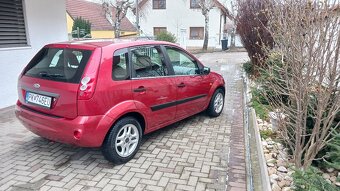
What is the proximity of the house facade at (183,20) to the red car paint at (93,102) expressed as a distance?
24.3m

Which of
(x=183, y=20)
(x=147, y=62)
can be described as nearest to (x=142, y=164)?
(x=147, y=62)

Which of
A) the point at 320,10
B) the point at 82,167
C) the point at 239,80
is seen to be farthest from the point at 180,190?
the point at 239,80

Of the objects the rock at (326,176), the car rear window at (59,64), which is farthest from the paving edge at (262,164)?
the car rear window at (59,64)

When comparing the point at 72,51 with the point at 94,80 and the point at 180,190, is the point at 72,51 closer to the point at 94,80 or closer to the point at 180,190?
the point at 94,80

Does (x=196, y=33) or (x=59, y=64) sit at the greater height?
(x=196, y=33)

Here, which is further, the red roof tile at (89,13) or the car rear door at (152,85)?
the red roof tile at (89,13)

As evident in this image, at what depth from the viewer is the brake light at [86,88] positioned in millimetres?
3207

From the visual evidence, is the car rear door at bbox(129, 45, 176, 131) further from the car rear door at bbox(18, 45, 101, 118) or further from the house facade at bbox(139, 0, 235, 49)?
the house facade at bbox(139, 0, 235, 49)

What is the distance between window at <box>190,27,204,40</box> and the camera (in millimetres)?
28703

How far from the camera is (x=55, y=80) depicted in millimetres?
3438

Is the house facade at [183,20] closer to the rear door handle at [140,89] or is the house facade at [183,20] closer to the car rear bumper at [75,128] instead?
the rear door handle at [140,89]

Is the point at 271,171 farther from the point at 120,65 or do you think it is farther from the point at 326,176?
the point at 120,65

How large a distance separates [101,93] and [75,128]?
1.64 ft

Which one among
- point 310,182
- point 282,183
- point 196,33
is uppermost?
point 196,33
